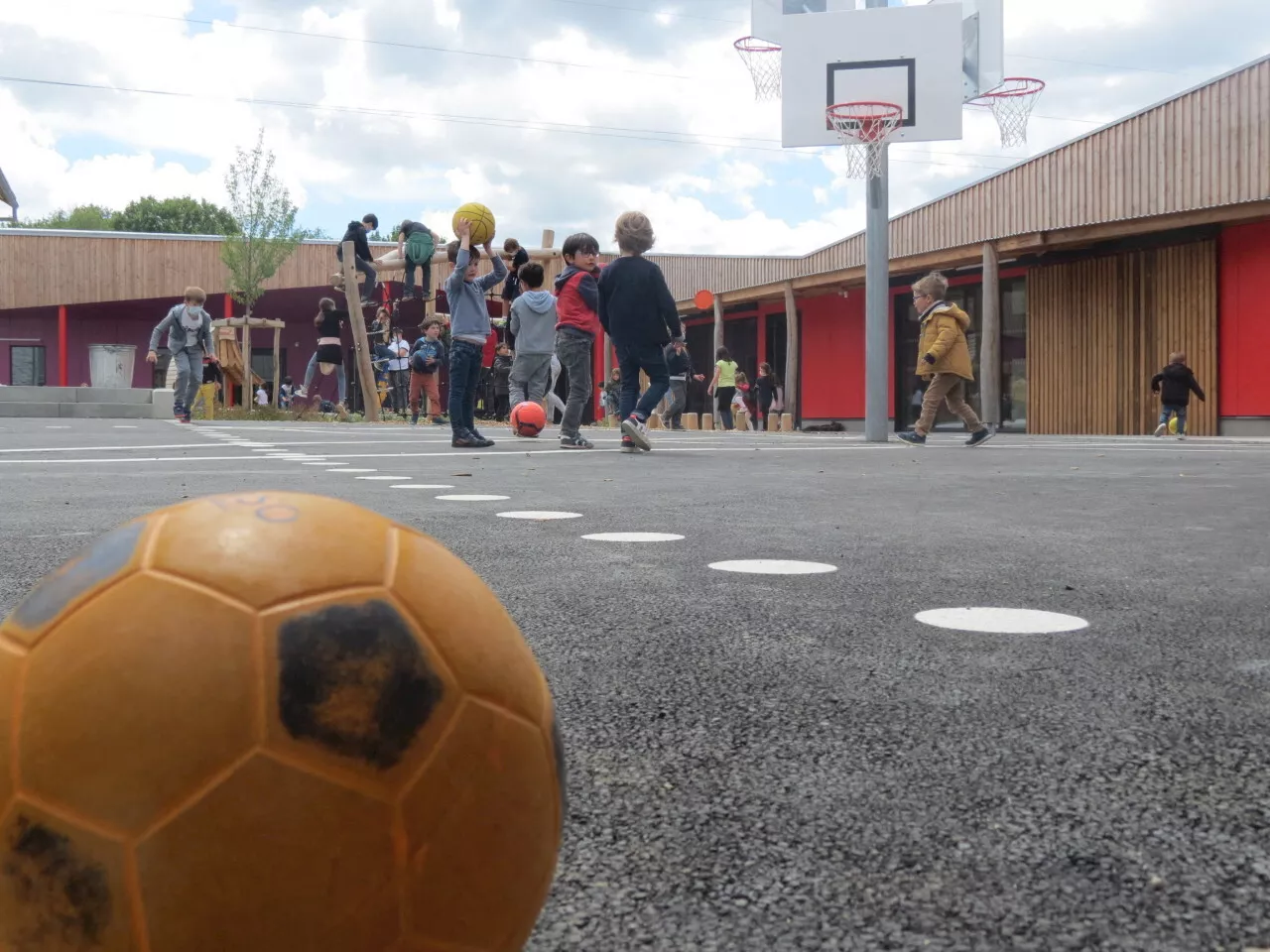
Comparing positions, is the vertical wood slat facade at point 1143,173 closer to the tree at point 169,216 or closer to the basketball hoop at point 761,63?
the basketball hoop at point 761,63

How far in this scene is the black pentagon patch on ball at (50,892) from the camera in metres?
0.80

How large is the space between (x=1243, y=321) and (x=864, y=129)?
670 centimetres

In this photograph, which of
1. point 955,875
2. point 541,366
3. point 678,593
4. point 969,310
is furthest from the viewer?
point 969,310

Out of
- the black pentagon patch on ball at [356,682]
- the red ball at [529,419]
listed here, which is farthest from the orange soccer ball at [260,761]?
the red ball at [529,419]

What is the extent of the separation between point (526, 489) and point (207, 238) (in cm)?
3267

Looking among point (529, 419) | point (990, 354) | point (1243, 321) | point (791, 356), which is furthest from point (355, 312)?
point (1243, 321)

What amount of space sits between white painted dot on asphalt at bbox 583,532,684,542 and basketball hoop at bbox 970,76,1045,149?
15841mm

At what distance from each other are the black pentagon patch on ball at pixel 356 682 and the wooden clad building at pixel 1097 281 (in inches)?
710

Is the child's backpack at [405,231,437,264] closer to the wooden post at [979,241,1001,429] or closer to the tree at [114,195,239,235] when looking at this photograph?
the wooden post at [979,241,1001,429]

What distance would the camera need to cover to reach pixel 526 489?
5.54 meters

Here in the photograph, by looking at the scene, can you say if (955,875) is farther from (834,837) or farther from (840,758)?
(840,758)

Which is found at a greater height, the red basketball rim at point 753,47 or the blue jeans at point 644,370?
the red basketball rim at point 753,47

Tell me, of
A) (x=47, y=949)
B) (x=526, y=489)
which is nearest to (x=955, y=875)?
(x=47, y=949)

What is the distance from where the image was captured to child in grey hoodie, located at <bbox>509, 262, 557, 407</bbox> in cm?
1029
